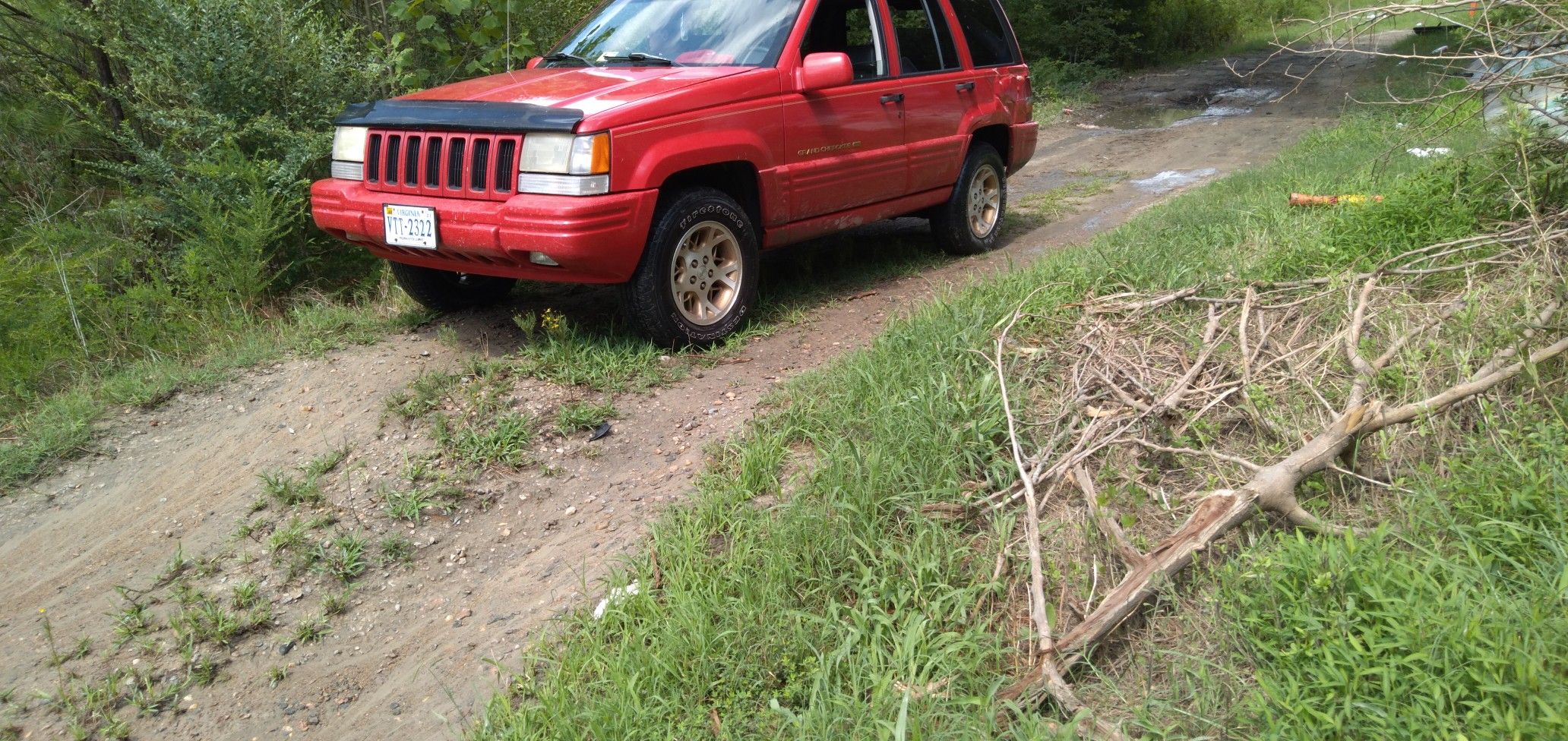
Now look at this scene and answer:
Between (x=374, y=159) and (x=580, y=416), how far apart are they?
1.80 meters

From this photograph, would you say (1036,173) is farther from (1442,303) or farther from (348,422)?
→ (348,422)

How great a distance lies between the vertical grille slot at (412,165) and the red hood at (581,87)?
28 centimetres

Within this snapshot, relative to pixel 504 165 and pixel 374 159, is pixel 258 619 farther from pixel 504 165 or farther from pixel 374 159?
pixel 374 159

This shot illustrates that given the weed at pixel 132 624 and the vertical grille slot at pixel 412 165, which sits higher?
the vertical grille slot at pixel 412 165

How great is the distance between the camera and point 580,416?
4688mm

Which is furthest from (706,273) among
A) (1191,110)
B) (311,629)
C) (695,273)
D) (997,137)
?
(1191,110)

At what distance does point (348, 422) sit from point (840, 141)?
2939 mm

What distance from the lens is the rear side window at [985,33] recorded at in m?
7.37

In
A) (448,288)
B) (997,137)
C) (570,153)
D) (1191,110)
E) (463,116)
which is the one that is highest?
(463,116)

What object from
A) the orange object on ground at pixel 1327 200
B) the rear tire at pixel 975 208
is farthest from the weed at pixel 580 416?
the orange object on ground at pixel 1327 200

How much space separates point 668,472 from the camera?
4.35 meters

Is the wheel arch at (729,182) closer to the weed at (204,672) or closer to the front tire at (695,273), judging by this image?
the front tire at (695,273)

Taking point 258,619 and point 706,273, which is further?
point 706,273

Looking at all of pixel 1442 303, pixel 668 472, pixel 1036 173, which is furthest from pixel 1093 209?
pixel 668 472
